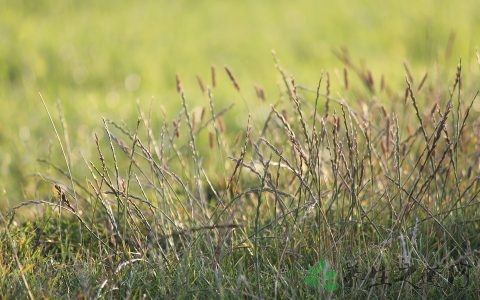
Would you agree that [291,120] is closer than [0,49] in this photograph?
Yes

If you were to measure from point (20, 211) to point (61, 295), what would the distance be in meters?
1.18

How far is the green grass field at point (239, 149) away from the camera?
2.37 metres

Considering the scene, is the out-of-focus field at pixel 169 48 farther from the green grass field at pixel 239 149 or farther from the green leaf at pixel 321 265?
the green leaf at pixel 321 265

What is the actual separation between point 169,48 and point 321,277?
548 centimetres

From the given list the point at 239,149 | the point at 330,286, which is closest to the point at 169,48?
the point at 239,149

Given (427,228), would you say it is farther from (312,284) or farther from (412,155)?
(412,155)

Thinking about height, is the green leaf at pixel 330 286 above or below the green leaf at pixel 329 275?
below

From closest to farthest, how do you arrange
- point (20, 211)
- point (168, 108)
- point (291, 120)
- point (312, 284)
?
point (312, 284) → point (291, 120) → point (20, 211) → point (168, 108)

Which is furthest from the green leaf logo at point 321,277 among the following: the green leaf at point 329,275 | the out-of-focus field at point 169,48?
the out-of-focus field at point 169,48

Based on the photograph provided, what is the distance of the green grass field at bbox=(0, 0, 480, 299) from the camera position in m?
2.37

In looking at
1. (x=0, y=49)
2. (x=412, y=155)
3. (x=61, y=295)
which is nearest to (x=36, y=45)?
(x=0, y=49)

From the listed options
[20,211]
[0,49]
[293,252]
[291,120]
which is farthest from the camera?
[0,49]

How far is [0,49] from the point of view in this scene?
7.01 metres

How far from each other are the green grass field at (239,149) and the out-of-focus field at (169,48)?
0.02 metres
